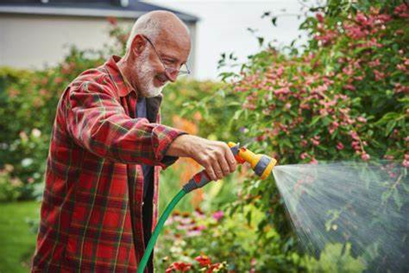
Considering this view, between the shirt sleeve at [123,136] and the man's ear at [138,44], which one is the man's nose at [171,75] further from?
the shirt sleeve at [123,136]

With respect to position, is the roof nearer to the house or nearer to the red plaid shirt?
the house

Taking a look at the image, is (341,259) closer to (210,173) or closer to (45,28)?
(210,173)

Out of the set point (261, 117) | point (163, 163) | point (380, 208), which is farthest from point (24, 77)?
point (163, 163)

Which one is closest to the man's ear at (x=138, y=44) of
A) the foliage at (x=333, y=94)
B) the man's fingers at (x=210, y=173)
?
the man's fingers at (x=210, y=173)

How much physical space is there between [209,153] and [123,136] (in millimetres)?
239

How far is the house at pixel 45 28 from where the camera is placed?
1661cm

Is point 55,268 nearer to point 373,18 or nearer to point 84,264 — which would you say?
point 84,264

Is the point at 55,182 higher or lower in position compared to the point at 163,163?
lower

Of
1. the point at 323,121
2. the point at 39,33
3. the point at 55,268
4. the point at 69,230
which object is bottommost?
the point at 39,33

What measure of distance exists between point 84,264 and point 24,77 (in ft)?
25.5

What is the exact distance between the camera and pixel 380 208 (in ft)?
9.36

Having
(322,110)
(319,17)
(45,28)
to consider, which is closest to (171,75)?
(322,110)

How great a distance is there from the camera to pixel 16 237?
6.48 meters

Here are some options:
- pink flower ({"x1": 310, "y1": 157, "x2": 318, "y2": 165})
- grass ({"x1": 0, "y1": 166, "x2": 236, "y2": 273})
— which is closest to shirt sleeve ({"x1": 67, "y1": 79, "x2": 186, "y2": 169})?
pink flower ({"x1": 310, "y1": 157, "x2": 318, "y2": 165})
